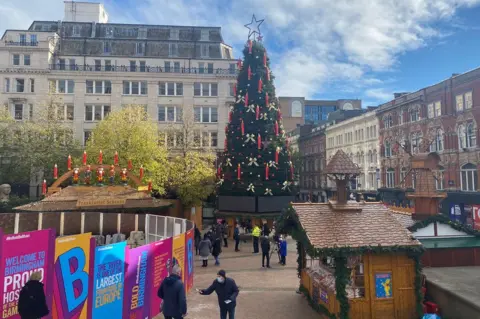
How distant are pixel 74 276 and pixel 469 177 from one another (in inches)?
1398

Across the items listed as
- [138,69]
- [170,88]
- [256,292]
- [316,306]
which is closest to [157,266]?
[256,292]

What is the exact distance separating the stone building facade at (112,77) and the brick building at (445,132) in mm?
21129

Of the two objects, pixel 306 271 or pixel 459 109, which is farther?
pixel 459 109

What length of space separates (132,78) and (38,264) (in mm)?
41155

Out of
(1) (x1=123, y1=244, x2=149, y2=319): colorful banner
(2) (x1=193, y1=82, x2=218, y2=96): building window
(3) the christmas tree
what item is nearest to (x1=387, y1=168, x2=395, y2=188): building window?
(3) the christmas tree

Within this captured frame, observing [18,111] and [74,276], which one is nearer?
[74,276]

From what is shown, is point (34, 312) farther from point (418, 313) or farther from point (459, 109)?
point (459, 109)

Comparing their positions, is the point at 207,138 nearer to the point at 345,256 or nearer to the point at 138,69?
the point at 138,69

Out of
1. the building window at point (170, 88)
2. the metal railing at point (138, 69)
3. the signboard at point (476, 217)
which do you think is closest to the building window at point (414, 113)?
the signboard at point (476, 217)

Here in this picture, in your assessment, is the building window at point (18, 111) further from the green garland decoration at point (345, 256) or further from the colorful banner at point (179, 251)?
the green garland decoration at point (345, 256)

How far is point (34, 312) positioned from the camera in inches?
269

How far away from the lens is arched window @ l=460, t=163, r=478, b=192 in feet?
108

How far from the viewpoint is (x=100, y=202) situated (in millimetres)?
22328

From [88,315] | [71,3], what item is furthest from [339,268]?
[71,3]
